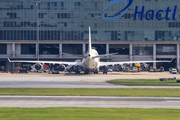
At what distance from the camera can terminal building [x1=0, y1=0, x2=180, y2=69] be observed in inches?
4719

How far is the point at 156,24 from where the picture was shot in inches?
4769

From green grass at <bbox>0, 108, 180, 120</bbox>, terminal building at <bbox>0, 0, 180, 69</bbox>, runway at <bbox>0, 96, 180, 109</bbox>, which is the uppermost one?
terminal building at <bbox>0, 0, 180, 69</bbox>

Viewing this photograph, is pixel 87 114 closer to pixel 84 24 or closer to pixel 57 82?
Result: pixel 57 82

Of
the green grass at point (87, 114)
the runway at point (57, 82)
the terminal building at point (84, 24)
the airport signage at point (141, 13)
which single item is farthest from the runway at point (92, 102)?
the airport signage at point (141, 13)

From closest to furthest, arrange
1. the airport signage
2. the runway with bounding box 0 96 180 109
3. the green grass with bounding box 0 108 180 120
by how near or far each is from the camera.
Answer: the green grass with bounding box 0 108 180 120 → the runway with bounding box 0 96 180 109 → the airport signage

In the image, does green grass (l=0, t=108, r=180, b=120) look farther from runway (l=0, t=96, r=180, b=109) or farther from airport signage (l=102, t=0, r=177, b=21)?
airport signage (l=102, t=0, r=177, b=21)

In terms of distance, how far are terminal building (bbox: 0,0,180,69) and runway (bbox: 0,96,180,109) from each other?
8854 cm

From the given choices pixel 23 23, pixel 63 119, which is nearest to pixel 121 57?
pixel 23 23

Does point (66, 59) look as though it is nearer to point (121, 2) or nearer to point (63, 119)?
point (121, 2)

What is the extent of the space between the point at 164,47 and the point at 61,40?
46.3 m

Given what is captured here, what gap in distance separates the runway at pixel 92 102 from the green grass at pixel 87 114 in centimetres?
263

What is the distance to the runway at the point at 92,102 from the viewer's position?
28.1 metres

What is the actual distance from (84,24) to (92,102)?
92.4 m

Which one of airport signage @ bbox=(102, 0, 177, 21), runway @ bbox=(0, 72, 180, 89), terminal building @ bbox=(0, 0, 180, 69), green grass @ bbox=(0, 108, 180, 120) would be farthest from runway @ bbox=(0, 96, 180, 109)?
airport signage @ bbox=(102, 0, 177, 21)
